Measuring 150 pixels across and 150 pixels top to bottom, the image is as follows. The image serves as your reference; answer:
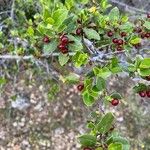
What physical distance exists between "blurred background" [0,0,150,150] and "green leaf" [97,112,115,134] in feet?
7.76

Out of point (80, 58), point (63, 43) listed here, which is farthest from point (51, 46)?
point (80, 58)

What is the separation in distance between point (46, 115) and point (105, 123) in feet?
8.50

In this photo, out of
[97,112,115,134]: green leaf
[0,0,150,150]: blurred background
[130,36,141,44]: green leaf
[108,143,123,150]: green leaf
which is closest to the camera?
[108,143,123,150]: green leaf

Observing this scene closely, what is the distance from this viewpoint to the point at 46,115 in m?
4.35

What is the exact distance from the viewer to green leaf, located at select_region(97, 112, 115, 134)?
1.79 m

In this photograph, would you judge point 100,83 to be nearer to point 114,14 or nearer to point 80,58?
point 80,58

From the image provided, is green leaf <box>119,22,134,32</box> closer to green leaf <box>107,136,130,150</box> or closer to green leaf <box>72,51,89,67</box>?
green leaf <box>72,51,89,67</box>

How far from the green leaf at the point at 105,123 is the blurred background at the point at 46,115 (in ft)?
7.76

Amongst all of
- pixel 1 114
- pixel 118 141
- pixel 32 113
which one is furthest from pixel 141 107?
pixel 118 141

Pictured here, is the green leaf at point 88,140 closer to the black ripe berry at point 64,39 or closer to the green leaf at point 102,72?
the green leaf at point 102,72

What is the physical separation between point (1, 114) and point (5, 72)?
0.43 m

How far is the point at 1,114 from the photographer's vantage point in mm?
4293

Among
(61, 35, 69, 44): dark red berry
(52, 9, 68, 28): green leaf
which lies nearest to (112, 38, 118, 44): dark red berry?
(61, 35, 69, 44): dark red berry

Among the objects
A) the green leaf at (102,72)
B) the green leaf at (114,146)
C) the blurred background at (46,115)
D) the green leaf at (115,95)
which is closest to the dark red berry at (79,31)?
the green leaf at (102,72)
